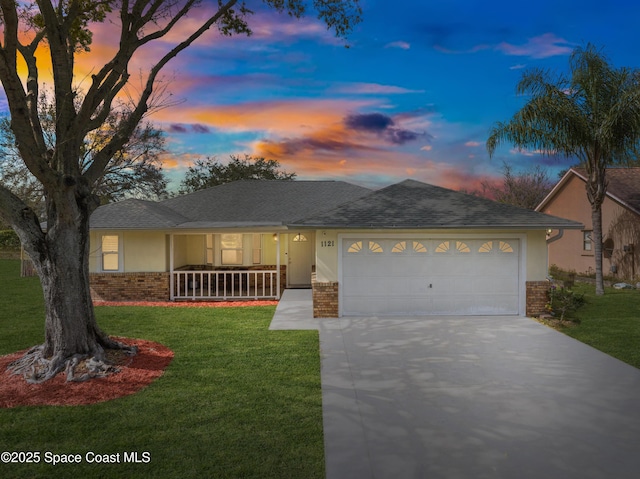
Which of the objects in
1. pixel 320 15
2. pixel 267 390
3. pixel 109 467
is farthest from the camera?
pixel 320 15

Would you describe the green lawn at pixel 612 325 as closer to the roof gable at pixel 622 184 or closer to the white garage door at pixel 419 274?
the white garage door at pixel 419 274

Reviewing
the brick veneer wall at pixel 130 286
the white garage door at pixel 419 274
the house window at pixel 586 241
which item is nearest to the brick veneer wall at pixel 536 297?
the white garage door at pixel 419 274

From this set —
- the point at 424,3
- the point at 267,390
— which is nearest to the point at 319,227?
the point at 267,390

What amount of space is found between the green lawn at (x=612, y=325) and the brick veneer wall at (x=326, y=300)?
548 cm

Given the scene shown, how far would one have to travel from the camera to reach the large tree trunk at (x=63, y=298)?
23.3 ft

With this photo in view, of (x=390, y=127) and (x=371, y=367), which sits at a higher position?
(x=390, y=127)

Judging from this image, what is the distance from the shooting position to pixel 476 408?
5.54 metres

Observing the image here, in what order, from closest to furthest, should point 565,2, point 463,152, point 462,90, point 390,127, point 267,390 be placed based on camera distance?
point 267,390
point 565,2
point 462,90
point 390,127
point 463,152

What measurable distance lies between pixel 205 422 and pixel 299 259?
12.4 m

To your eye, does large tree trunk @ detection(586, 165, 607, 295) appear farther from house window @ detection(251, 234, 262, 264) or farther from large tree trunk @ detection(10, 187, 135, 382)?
large tree trunk @ detection(10, 187, 135, 382)

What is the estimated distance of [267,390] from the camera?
6.15 meters

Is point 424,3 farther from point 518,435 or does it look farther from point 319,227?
point 518,435

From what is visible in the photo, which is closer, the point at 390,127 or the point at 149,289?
the point at 149,289

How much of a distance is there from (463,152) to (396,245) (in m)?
19.5
